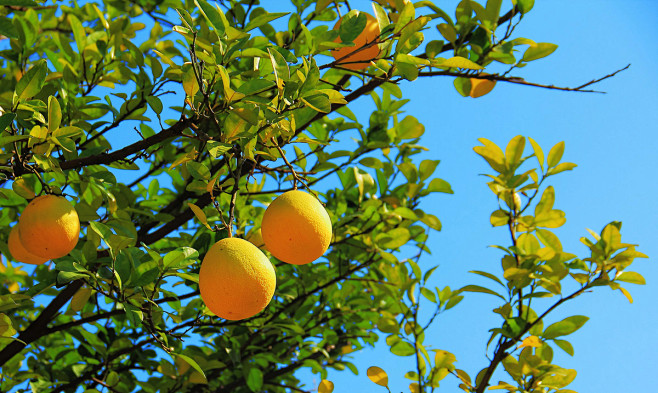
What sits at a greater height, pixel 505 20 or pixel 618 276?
pixel 505 20

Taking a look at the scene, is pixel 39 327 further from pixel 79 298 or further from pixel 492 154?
pixel 492 154

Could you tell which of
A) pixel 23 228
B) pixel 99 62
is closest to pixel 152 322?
pixel 23 228

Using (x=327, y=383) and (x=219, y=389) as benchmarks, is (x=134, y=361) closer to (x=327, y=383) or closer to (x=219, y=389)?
(x=219, y=389)

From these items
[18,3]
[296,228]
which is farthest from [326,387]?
[18,3]

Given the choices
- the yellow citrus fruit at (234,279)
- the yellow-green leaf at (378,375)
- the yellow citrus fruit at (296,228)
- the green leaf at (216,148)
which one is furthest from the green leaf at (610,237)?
the green leaf at (216,148)

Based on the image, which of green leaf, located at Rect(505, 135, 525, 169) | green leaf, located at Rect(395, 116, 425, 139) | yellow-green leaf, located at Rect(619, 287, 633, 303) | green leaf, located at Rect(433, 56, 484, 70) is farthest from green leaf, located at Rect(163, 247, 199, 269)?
yellow-green leaf, located at Rect(619, 287, 633, 303)

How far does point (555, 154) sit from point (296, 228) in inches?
51.2

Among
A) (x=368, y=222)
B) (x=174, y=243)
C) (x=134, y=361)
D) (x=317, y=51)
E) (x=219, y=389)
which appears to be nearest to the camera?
(x=317, y=51)

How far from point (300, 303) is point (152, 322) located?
1.23m

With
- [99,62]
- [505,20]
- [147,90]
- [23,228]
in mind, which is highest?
[99,62]

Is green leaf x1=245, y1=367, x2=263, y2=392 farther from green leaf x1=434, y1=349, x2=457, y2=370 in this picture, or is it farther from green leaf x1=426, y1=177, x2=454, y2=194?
green leaf x1=426, y1=177, x2=454, y2=194

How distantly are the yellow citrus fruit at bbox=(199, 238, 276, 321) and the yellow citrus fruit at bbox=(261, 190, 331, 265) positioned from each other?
7cm

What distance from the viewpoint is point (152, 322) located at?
163 centimetres

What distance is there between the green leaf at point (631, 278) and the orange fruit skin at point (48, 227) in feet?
6.44
